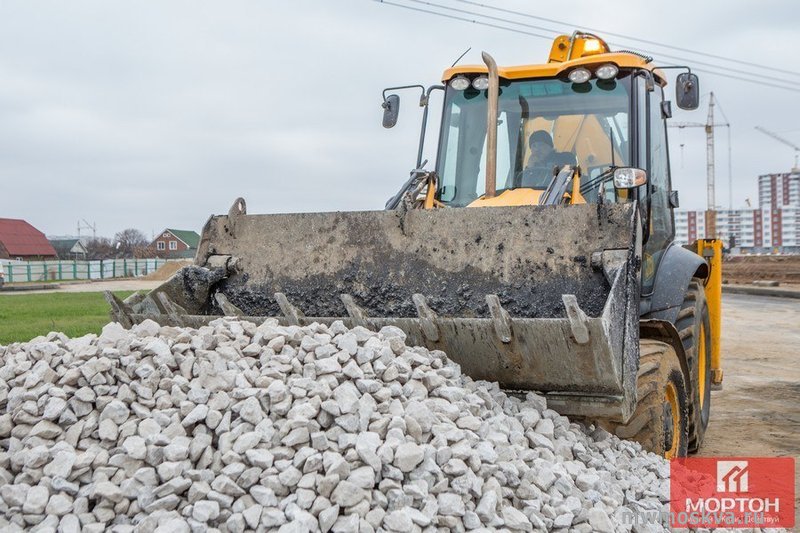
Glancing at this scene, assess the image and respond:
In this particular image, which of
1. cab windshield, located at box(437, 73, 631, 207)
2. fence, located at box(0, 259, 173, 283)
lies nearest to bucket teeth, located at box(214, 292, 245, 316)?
cab windshield, located at box(437, 73, 631, 207)

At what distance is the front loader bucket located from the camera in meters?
3.89

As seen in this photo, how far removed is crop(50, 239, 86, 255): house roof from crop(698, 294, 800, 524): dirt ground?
56.8 metres

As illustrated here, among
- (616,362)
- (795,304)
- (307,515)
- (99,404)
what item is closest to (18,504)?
(99,404)

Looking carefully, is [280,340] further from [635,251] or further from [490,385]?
[635,251]

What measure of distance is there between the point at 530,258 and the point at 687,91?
2046 millimetres

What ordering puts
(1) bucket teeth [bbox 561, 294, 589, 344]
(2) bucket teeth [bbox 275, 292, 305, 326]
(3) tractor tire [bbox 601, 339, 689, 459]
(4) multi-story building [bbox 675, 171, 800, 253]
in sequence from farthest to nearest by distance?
(4) multi-story building [bbox 675, 171, 800, 253] → (2) bucket teeth [bbox 275, 292, 305, 326] → (3) tractor tire [bbox 601, 339, 689, 459] → (1) bucket teeth [bbox 561, 294, 589, 344]

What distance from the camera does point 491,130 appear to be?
539 cm

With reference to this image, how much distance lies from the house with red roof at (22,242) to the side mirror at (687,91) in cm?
5484

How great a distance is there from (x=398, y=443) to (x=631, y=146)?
124 inches

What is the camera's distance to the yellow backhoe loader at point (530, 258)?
400 centimetres

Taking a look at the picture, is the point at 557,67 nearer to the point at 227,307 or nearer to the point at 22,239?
the point at 227,307

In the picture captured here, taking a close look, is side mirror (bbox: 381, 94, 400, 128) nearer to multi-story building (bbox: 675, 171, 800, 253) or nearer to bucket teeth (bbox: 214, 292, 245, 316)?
bucket teeth (bbox: 214, 292, 245, 316)

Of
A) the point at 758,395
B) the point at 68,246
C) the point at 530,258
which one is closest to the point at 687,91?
the point at 530,258

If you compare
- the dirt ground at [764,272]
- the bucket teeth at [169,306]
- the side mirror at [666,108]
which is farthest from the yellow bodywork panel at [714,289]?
the dirt ground at [764,272]
